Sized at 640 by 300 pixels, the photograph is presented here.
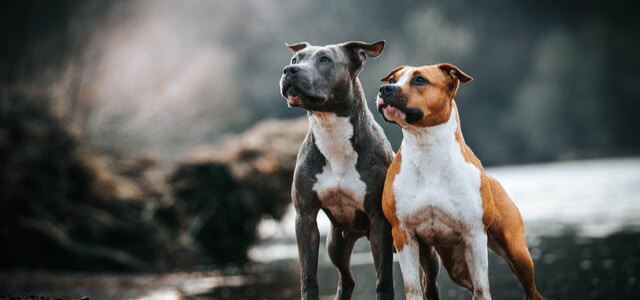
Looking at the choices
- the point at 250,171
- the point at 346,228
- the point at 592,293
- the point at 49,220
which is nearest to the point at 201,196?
the point at 250,171

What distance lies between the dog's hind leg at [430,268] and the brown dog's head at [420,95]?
172 centimetres

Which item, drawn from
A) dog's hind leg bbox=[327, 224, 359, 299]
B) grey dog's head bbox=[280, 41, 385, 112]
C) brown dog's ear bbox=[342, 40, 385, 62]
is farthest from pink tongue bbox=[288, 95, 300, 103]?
dog's hind leg bbox=[327, 224, 359, 299]

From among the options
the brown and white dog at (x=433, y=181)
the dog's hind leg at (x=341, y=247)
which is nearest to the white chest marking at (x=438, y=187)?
the brown and white dog at (x=433, y=181)

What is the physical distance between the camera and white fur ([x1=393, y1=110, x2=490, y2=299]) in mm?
6902

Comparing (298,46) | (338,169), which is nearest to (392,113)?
(338,169)

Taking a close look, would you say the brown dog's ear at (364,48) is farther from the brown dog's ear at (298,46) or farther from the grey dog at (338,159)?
the brown dog's ear at (298,46)

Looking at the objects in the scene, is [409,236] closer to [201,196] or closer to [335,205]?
[335,205]

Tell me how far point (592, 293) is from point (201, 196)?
13.1 metres

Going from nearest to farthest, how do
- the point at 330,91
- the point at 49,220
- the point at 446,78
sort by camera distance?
1. the point at 446,78
2. the point at 330,91
3. the point at 49,220

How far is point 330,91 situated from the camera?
7.54m

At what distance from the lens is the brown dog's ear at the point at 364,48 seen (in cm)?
787

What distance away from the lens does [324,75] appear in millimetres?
7516

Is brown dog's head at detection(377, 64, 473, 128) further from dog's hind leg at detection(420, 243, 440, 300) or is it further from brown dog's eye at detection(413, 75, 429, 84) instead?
dog's hind leg at detection(420, 243, 440, 300)

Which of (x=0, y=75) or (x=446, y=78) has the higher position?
(x=0, y=75)
